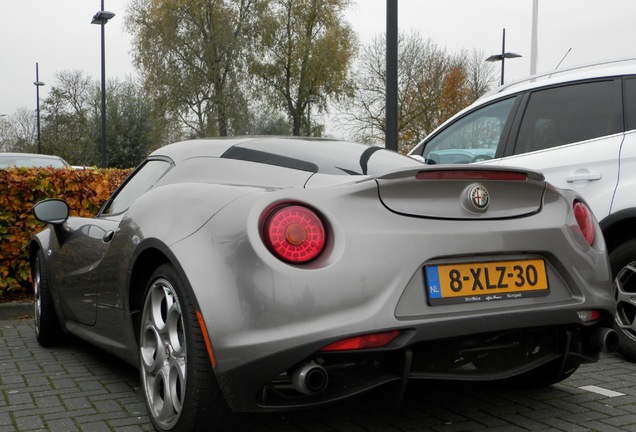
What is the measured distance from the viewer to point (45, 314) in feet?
18.2

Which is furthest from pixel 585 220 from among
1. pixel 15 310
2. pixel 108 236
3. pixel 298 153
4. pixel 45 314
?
pixel 15 310

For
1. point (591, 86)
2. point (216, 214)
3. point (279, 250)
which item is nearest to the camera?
point (279, 250)

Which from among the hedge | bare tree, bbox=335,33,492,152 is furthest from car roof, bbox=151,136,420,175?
bare tree, bbox=335,33,492,152

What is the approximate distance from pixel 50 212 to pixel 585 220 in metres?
3.16

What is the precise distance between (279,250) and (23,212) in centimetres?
572

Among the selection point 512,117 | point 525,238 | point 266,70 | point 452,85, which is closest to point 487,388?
point 525,238

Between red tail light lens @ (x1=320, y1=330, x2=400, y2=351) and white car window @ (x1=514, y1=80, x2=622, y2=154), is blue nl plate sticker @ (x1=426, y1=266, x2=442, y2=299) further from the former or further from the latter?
white car window @ (x1=514, y1=80, x2=622, y2=154)

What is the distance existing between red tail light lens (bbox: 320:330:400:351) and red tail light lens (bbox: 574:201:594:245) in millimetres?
1189

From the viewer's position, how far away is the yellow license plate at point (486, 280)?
304 cm

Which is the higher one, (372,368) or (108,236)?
(108,236)

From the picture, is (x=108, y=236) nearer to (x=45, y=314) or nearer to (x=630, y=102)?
(x=45, y=314)

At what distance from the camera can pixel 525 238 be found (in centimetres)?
326

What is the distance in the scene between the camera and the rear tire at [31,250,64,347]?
548 centimetres

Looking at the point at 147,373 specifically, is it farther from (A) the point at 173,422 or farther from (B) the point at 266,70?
(B) the point at 266,70
